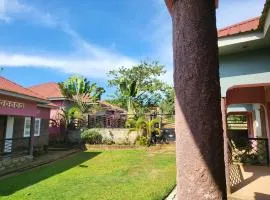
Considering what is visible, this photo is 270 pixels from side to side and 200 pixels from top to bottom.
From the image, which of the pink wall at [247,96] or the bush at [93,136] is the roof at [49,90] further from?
the pink wall at [247,96]

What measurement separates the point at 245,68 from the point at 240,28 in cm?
113

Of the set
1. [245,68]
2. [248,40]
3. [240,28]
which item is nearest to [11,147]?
[245,68]

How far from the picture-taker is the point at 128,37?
3062cm

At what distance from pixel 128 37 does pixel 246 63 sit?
24.6 metres

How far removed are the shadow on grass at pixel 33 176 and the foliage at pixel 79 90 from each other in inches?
425

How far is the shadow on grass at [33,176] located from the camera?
9368 millimetres

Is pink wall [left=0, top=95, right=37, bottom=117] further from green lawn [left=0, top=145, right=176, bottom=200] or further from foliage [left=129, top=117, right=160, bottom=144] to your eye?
foliage [left=129, top=117, right=160, bottom=144]

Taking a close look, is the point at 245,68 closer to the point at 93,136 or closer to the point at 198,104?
the point at 198,104

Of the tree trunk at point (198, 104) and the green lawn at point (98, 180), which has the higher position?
the tree trunk at point (198, 104)

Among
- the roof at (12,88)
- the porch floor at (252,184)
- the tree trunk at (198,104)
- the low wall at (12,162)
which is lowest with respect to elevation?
the low wall at (12,162)

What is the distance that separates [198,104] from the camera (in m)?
1.33

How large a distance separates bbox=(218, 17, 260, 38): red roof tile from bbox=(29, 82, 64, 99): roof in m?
22.6

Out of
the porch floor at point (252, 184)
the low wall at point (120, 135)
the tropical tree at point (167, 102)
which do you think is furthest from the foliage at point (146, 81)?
the porch floor at point (252, 184)

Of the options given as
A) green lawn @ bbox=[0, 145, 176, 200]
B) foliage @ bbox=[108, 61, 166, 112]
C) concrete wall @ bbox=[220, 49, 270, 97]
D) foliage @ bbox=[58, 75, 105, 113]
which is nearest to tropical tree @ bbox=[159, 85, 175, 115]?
foliage @ bbox=[108, 61, 166, 112]
